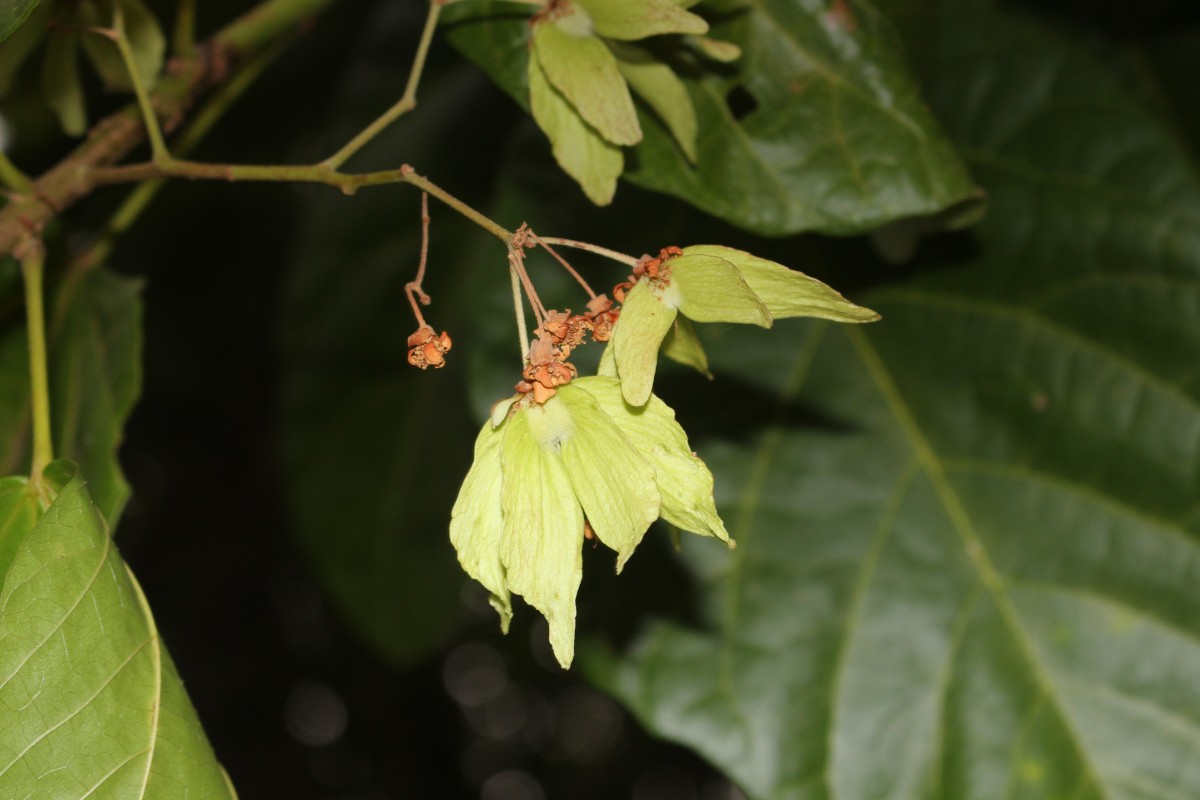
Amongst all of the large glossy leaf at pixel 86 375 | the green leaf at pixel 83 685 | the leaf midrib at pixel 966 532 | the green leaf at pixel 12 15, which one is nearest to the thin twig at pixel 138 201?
the large glossy leaf at pixel 86 375

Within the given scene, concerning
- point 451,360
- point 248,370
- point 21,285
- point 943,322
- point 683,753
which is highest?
point 21,285

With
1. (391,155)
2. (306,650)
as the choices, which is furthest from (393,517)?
(306,650)

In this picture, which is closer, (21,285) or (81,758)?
(81,758)

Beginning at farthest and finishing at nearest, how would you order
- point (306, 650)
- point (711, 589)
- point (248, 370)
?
1. point (306, 650)
2. point (248, 370)
3. point (711, 589)

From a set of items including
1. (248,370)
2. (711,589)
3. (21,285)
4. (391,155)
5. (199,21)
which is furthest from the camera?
(248,370)

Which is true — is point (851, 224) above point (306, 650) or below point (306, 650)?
above

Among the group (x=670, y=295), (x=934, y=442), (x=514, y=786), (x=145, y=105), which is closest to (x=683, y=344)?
(x=670, y=295)

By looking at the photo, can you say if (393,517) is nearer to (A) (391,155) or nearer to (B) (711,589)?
(A) (391,155)

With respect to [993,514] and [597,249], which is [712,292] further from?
[993,514]
